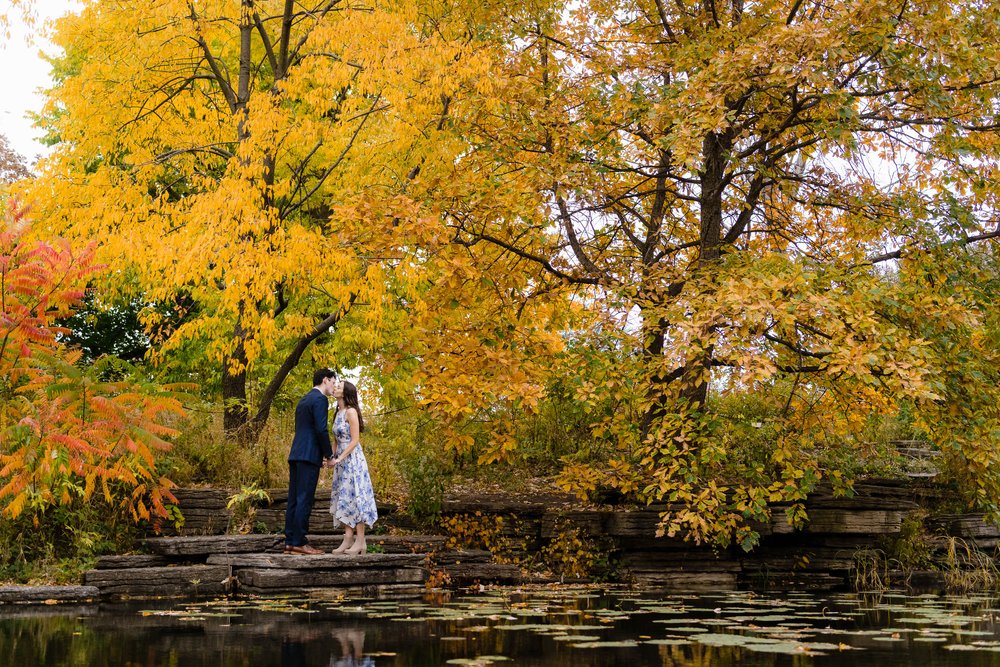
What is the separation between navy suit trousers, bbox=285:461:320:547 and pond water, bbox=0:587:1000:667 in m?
1.07

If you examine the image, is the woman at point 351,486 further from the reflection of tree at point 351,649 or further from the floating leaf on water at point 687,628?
the floating leaf on water at point 687,628

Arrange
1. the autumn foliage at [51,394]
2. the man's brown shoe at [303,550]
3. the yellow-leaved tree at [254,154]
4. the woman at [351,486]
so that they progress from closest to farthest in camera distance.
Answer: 1. the autumn foliage at [51,394]
2. the man's brown shoe at [303,550]
3. the woman at [351,486]
4. the yellow-leaved tree at [254,154]

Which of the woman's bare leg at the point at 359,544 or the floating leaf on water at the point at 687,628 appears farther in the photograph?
the woman's bare leg at the point at 359,544

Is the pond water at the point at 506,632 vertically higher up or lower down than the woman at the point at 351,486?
lower down

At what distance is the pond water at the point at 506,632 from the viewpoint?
501cm

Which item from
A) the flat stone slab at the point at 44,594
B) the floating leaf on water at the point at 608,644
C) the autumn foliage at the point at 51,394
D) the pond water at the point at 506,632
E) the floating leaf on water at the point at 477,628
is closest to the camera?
the pond water at the point at 506,632

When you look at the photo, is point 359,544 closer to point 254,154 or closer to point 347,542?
point 347,542

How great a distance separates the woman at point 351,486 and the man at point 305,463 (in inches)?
8.8

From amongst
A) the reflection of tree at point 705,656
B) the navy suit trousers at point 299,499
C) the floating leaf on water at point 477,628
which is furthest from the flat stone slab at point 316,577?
the reflection of tree at point 705,656

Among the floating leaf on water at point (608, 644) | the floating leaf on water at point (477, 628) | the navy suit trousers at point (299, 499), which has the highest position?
the navy suit trousers at point (299, 499)

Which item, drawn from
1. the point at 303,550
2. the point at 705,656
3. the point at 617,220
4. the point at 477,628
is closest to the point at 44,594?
the point at 303,550

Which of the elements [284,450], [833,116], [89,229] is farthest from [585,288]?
[89,229]

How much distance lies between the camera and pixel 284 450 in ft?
37.9

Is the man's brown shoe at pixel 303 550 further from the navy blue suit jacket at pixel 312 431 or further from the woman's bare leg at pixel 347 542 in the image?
the navy blue suit jacket at pixel 312 431
